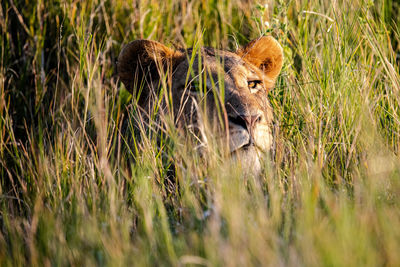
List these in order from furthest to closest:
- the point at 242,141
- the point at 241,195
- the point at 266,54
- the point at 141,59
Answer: the point at 266,54, the point at 141,59, the point at 242,141, the point at 241,195

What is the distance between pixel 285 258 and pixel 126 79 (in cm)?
254

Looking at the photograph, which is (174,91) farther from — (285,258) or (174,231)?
(285,258)

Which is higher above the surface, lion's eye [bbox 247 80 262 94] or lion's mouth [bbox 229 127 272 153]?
lion's eye [bbox 247 80 262 94]

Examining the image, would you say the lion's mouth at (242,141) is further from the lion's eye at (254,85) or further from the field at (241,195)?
the lion's eye at (254,85)

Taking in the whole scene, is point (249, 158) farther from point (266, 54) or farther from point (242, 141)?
point (266, 54)

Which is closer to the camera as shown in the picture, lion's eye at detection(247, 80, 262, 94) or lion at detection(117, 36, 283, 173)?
lion at detection(117, 36, 283, 173)

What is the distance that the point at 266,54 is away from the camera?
14.4ft

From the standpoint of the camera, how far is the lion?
3.45 meters

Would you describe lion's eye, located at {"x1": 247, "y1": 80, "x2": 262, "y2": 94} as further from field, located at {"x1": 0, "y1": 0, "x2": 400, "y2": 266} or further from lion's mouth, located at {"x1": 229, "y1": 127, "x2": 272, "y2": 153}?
lion's mouth, located at {"x1": 229, "y1": 127, "x2": 272, "y2": 153}

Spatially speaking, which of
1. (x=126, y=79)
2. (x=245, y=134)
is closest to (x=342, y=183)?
(x=245, y=134)

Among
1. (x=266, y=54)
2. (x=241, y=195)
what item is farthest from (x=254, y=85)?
(x=241, y=195)

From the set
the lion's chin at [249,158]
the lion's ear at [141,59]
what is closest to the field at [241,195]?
the lion's chin at [249,158]

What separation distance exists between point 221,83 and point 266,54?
3.57ft

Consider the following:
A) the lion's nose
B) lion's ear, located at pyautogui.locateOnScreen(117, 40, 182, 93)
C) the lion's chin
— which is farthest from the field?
lion's ear, located at pyautogui.locateOnScreen(117, 40, 182, 93)
